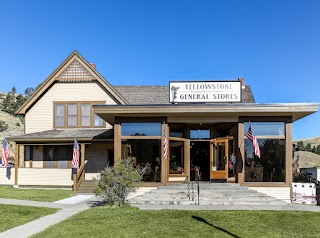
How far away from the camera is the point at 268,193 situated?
16516 mm

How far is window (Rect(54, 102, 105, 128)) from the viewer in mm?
24359

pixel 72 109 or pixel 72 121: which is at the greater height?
pixel 72 109

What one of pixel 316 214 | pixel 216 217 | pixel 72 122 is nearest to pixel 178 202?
pixel 216 217

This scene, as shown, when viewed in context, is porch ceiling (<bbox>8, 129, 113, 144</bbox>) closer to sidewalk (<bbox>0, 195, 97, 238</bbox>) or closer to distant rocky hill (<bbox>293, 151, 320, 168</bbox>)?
sidewalk (<bbox>0, 195, 97, 238</bbox>)

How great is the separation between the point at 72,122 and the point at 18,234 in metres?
15.8

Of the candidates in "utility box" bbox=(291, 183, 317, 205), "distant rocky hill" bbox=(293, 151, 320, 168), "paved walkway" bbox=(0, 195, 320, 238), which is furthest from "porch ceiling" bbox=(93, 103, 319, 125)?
"distant rocky hill" bbox=(293, 151, 320, 168)

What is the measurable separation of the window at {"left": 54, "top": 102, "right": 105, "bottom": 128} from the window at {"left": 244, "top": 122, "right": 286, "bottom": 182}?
1145 centimetres

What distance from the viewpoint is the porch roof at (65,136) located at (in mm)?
21609

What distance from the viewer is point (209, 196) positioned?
50.5 feet

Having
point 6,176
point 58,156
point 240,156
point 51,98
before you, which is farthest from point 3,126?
point 240,156

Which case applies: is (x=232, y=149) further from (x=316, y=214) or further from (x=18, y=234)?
(x=18, y=234)

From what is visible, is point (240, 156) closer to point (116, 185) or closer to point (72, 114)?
point (116, 185)

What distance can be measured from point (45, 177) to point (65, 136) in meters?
3.20

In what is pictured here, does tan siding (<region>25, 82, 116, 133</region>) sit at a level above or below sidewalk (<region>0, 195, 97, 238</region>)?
above
